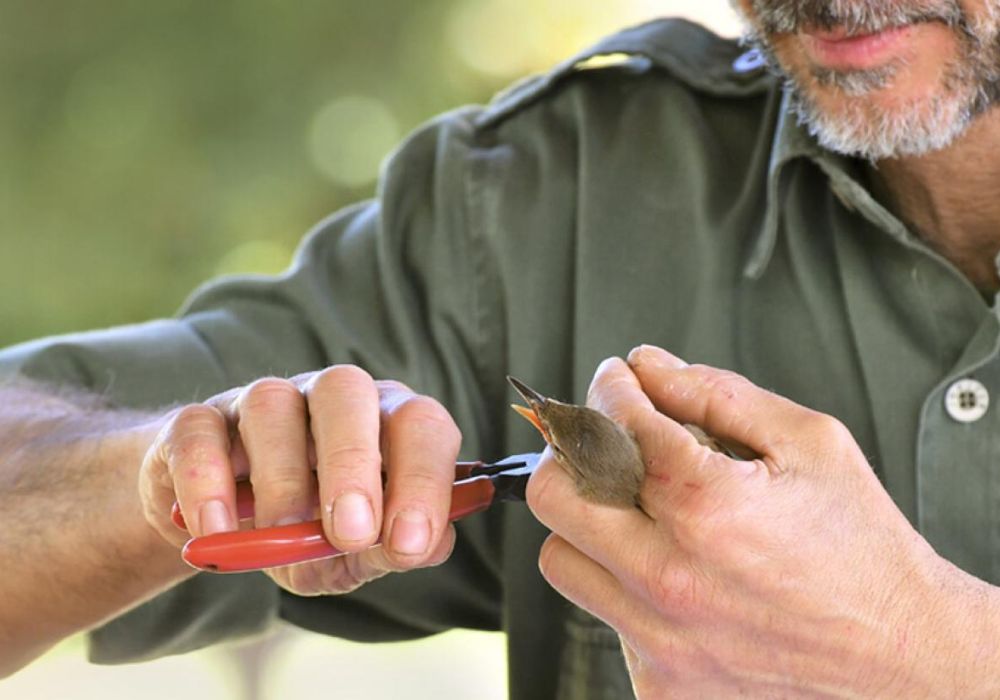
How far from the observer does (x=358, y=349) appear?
3.83 ft

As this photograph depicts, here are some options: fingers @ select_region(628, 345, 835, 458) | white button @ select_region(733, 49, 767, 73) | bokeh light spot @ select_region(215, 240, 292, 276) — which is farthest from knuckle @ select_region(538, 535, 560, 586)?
bokeh light spot @ select_region(215, 240, 292, 276)

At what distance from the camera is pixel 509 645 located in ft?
3.74

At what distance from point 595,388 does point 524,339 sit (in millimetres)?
361

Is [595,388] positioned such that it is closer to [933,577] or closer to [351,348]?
[933,577]

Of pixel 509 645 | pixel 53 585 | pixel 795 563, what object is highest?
pixel 795 563

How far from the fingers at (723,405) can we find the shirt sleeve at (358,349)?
0.39 m

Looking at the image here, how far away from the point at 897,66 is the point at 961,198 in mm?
154

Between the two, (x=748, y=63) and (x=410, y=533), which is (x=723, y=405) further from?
(x=748, y=63)

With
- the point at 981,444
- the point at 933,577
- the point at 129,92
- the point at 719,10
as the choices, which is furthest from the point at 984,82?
the point at 129,92

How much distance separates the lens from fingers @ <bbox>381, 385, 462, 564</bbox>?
0.74 meters

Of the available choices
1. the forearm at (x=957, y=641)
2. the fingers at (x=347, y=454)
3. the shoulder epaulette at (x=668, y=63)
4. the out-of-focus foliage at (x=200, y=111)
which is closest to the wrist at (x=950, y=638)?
the forearm at (x=957, y=641)

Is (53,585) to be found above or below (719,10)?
below

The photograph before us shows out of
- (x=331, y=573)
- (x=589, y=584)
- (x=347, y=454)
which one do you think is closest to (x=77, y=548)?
(x=331, y=573)

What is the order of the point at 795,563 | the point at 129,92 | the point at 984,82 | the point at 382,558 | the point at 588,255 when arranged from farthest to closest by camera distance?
the point at 129,92 < the point at 588,255 < the point at 984,82 < the point at 382,558 < the point at 795,563
